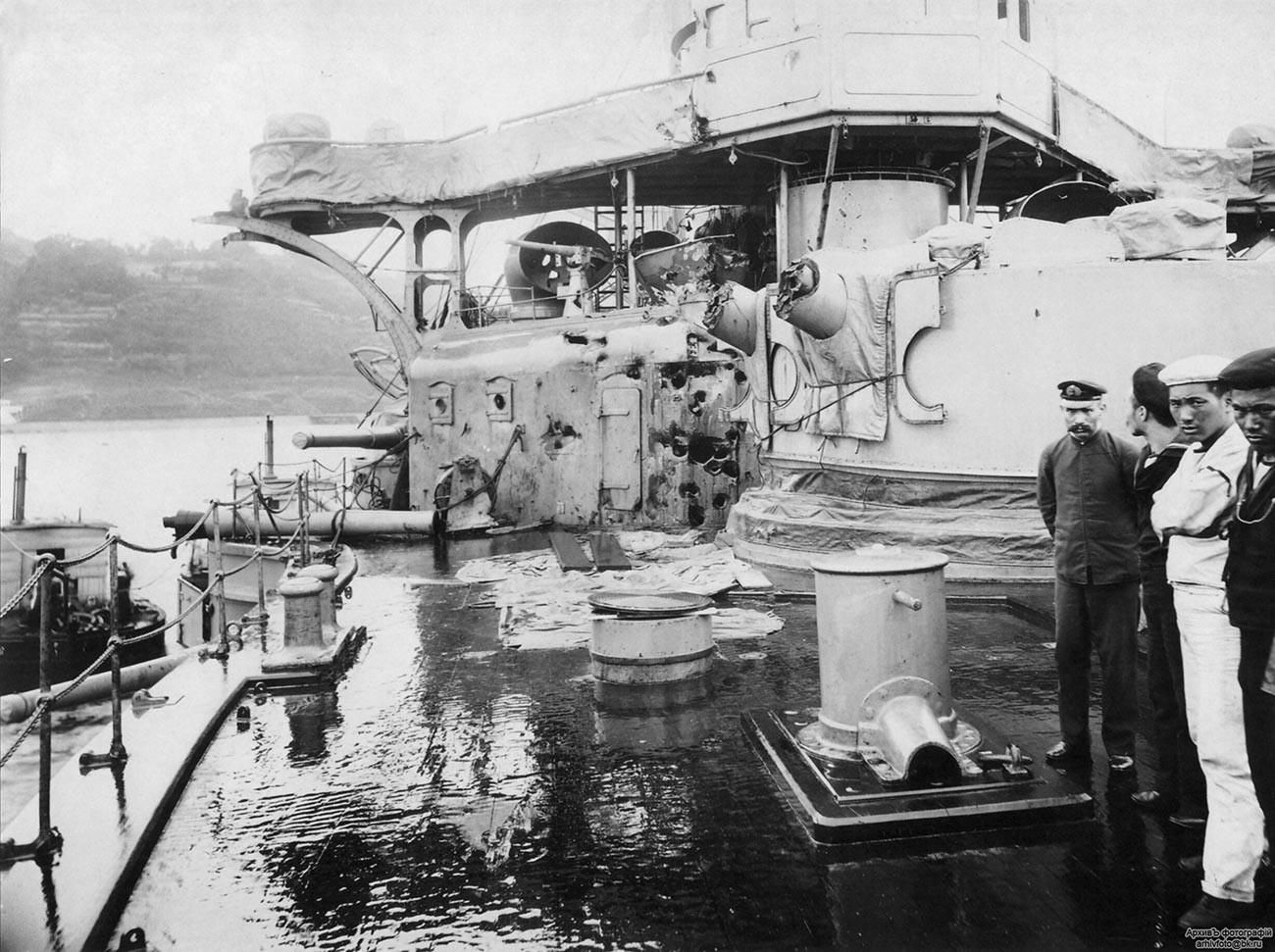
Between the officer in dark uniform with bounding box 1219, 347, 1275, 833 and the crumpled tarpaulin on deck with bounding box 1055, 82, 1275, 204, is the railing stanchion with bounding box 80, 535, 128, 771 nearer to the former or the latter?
the officer in dark uniform with bounding box 1219, 347, 1275, 833

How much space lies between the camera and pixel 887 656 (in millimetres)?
3717

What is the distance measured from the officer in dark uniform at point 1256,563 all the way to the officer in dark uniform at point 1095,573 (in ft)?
3.81

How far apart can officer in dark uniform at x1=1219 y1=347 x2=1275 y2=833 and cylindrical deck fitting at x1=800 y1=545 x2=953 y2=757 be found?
1.25 metres

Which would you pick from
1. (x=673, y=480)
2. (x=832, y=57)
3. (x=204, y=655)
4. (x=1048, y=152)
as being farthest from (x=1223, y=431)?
(x=1048, y=152)

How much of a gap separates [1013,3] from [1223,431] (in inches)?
494

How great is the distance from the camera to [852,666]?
3.77 m

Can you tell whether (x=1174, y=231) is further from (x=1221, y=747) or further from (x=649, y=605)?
(x=1221, y=747)

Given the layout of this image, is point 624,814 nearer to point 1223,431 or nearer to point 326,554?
point 1223,431

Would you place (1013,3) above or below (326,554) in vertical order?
above

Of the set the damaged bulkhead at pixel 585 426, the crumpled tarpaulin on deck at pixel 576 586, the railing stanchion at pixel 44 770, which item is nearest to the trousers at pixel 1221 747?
the crumpled tarpaulin on deck at pixel 576 586

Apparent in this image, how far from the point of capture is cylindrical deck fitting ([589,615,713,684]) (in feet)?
17.7

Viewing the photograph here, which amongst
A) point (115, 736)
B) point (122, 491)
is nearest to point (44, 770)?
point (115, 736)

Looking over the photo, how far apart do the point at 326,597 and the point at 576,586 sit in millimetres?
2625

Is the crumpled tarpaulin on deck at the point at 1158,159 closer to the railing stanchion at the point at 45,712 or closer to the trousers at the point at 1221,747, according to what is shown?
the trousers at the point at 1221,747
